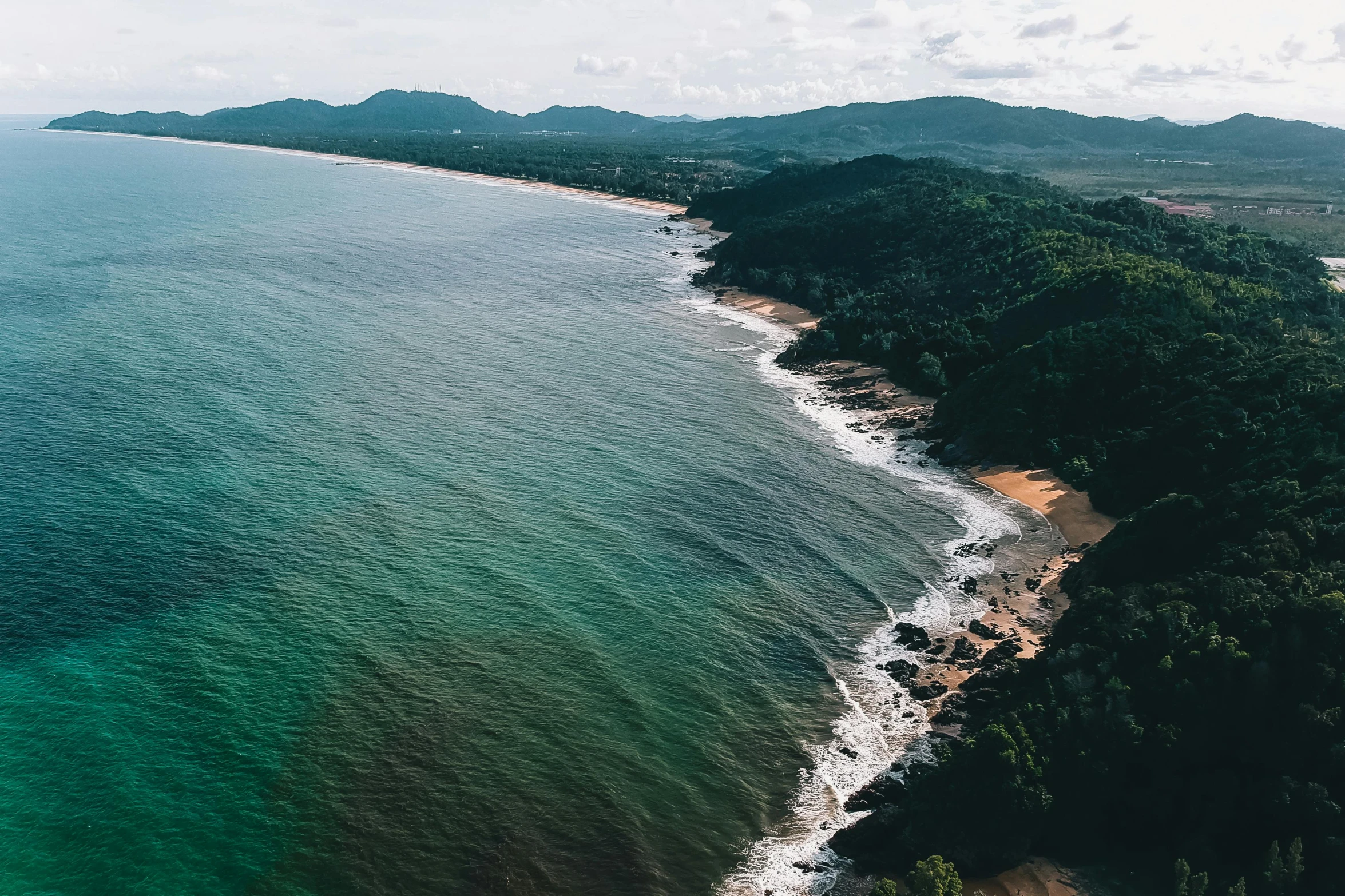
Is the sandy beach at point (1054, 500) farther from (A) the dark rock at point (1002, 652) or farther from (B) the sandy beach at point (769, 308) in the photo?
A: (B) the sandy beach at point (769, 308)

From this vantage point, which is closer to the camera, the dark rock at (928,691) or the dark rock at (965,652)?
the dark rock at (928,691)

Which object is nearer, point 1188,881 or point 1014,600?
point 1188,881

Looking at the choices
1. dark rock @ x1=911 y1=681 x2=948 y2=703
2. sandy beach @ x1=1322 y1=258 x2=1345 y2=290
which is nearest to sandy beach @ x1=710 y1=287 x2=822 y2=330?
sandy beach @ x1=1322 y1=258 x2=1345 y2=290

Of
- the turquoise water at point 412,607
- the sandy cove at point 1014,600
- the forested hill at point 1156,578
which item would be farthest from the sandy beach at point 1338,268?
the turquoise water at point 412,607

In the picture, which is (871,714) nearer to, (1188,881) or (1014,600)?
(1188,881)

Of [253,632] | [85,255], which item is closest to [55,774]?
[253,632]

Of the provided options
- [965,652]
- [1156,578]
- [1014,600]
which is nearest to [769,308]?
[1014,600]
